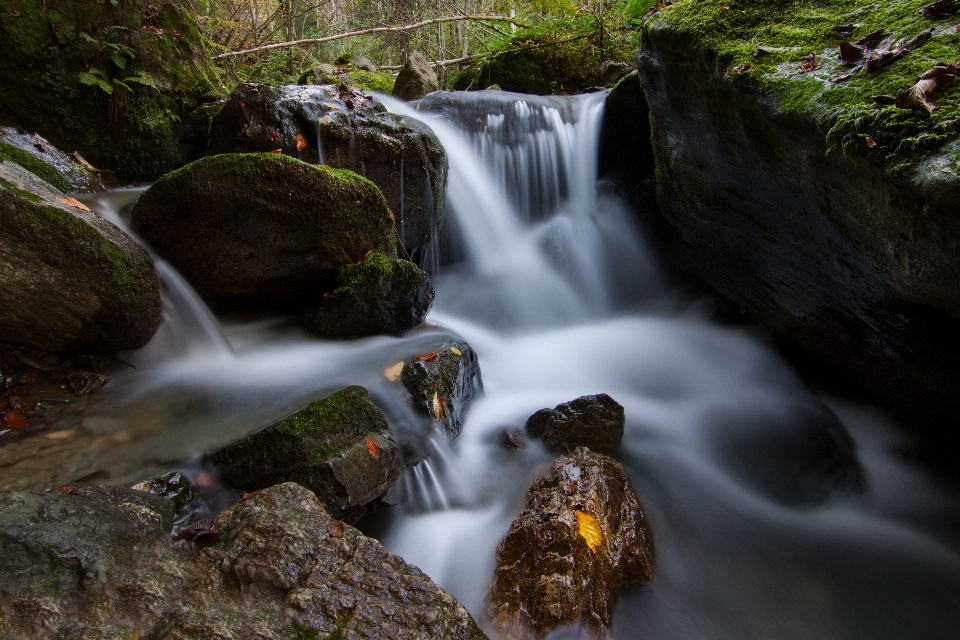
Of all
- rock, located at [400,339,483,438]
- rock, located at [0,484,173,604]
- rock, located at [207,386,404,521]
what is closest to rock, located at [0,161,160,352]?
rock, located at [207,386,404,521]

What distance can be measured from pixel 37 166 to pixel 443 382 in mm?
4733

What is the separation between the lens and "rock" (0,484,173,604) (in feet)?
5.59

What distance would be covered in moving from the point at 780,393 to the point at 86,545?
5467 millimetres

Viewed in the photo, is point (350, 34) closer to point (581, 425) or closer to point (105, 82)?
point (105, 82)

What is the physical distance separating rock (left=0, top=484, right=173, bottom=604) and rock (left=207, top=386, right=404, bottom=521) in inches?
23.9

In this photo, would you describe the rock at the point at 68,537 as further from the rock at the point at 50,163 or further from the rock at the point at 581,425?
the rock at the point at 50,163

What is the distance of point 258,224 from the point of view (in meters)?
4.16

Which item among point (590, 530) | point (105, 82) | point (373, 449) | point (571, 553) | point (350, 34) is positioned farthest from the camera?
point (350, 34)

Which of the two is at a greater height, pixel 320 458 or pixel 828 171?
pixel 828 171

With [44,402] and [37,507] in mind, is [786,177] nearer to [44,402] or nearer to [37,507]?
[37,507]

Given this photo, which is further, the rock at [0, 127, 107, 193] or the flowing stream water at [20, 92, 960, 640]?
the rock at [0, 127, 107, 193]

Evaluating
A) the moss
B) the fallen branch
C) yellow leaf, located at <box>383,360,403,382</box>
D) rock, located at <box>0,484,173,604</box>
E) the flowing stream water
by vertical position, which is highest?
the fallen branch

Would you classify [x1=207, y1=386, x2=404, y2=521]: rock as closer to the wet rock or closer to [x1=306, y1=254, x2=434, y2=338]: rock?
[x1=306, y1=254, x2=434, y2=338]: rock

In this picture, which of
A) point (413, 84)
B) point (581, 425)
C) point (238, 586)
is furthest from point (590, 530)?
point (413, 84)
